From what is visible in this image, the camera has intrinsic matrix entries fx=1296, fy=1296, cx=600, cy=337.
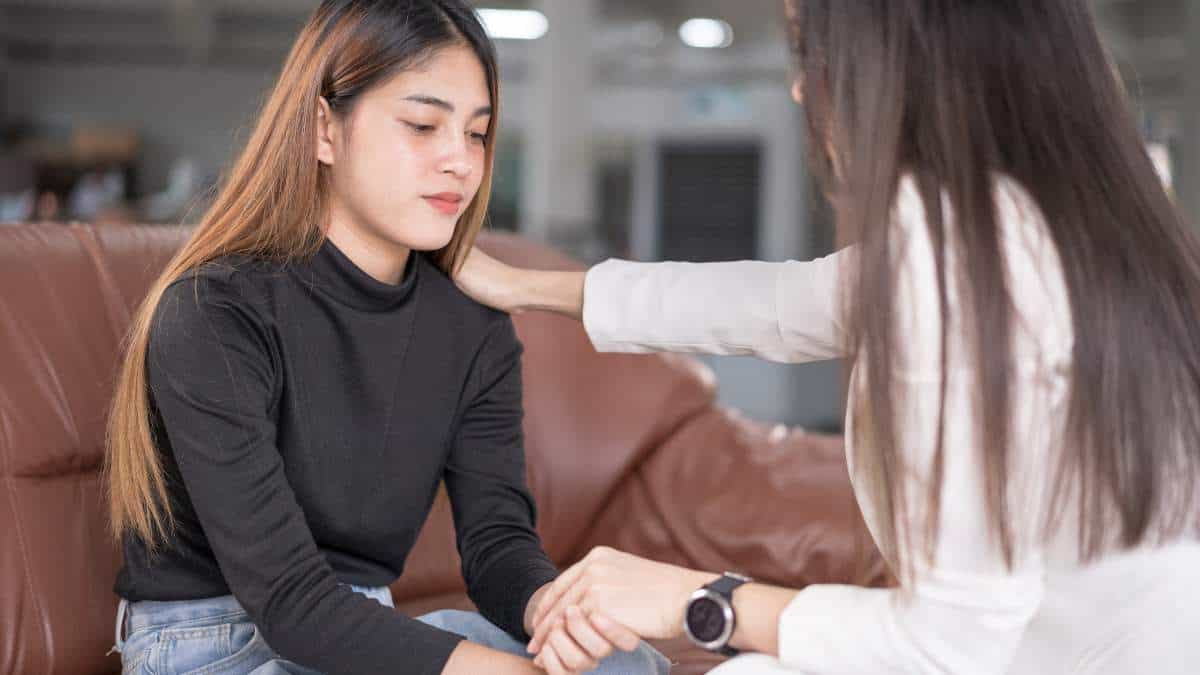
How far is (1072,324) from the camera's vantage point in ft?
3.28

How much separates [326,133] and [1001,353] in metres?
0.85

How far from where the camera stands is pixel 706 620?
1136 mm

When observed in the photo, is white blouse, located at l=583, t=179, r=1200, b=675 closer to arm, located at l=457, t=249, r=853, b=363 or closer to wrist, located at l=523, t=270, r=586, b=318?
arm, located at l=457, t=249, r=853, b=363

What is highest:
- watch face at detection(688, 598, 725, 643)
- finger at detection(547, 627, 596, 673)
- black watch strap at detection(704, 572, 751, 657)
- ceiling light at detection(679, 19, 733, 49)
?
ceiling light at detection(679, 19, 733, 49)

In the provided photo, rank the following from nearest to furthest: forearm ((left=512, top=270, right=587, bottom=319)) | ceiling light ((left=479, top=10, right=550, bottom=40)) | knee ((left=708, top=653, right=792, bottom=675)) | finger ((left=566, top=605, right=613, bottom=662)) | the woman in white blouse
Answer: the woman in white blouse → knee ((left=708, top=653, right=792, bottom=675)) → finger ((left=566, top=605, right=613, bottom=662)) → forearm ((left=512, top=270, right=587, bottom=319)) → ceiling light ((left=479, top=10, right=550, bottom=40))

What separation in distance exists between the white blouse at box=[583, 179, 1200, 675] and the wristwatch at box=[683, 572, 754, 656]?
2 cm

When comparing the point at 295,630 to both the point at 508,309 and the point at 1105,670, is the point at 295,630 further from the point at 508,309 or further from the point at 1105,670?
the point at 1105,670

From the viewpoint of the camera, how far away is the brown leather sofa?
5.76 feet

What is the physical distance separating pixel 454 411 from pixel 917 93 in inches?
30.4

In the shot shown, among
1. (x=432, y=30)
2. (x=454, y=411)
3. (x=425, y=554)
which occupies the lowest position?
(x=425, y=554)

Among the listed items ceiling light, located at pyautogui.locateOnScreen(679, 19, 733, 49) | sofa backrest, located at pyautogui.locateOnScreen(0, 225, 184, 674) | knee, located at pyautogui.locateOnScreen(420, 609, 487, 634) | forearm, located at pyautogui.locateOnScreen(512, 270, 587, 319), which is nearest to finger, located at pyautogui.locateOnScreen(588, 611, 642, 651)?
knee, located at pyautogui.locateOnScreen(420, 609, 487, 634)

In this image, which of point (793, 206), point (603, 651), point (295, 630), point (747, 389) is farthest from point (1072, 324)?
point (793, 206)

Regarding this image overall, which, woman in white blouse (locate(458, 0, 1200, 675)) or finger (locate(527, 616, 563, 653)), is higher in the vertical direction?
woman in white blouse (locate(458, 0, 1200, 675))

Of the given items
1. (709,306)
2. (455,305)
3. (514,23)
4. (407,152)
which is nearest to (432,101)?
(407,152)
